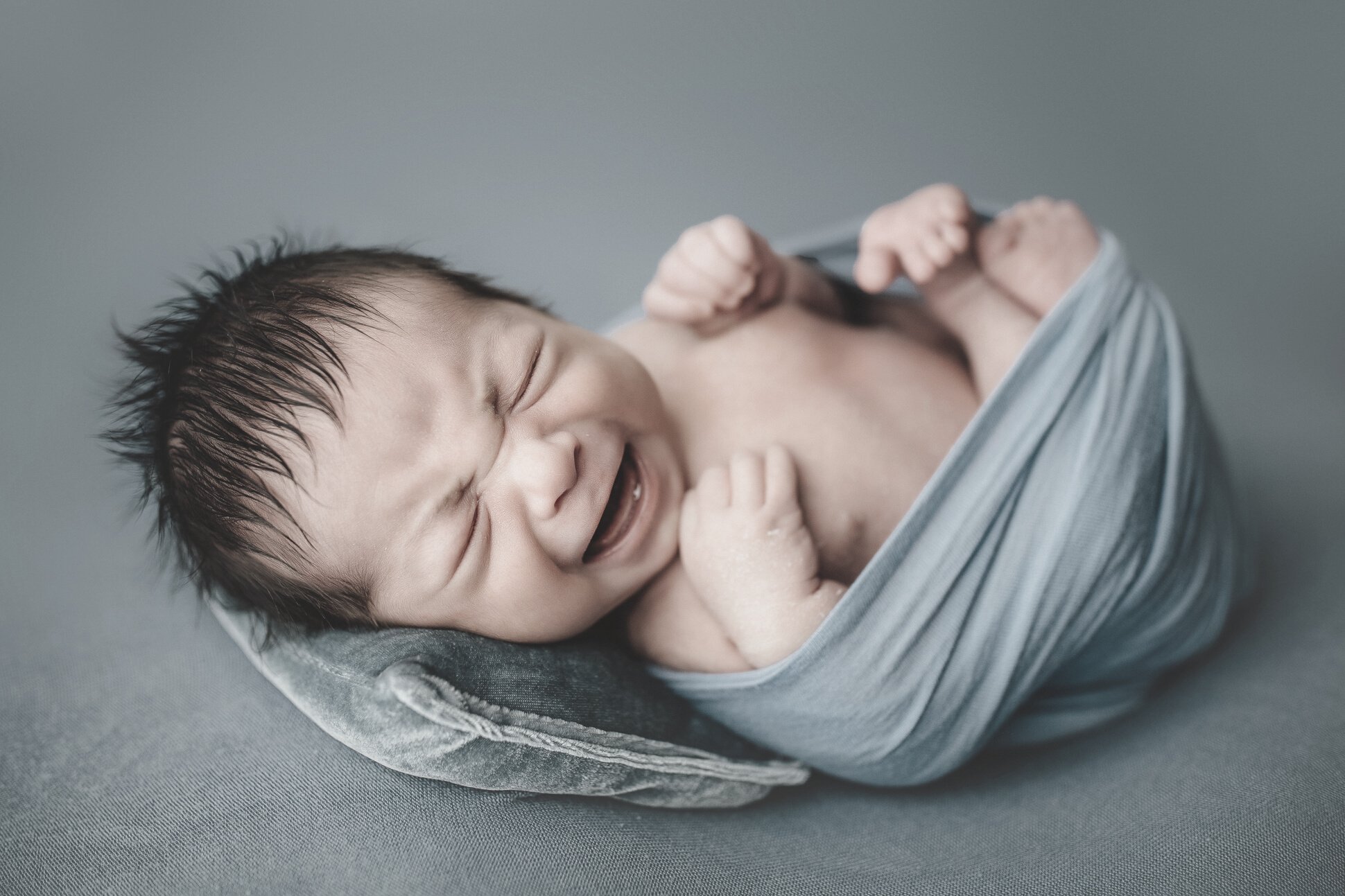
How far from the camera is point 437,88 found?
1.93 metres

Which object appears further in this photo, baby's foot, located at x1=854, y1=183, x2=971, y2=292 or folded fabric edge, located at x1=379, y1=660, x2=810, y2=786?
baby's foot, located at x1=854, y1=183, x2=971, y2=292

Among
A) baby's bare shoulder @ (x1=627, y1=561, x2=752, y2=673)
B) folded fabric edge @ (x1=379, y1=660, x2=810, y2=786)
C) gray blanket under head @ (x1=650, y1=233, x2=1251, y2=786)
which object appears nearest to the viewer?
folded fabric edge @ (x1=379, y1=660, x2=810, y2=786)

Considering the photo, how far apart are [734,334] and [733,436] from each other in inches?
5.8

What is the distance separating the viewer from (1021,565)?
1003 mm

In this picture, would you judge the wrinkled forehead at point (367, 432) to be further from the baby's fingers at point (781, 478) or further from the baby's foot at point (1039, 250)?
the baby's foot at point (1039, 250)

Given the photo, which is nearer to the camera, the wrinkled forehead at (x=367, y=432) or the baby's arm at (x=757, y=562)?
the wrinkled forehead at (x=367, y=432)

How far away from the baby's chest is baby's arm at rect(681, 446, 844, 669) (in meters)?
0.07

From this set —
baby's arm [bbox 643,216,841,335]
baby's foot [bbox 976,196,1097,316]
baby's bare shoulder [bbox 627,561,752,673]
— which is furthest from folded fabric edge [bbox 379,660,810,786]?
baby's foot [bbox 976,196,1097,316]

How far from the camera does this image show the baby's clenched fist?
112cm

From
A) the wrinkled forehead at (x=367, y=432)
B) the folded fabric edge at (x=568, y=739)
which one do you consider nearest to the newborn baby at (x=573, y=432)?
the wrinkled forehead at (x=367, y=432)

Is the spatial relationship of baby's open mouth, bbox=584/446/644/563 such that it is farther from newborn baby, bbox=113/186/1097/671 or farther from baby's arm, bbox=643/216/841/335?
baby's arm, bbox=643/216/841/335

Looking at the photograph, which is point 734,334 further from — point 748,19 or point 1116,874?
point 748,19

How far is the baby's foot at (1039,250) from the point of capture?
3.80 ft

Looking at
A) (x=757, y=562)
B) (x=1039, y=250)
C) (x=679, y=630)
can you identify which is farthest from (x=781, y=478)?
(x=1039, y=250)
